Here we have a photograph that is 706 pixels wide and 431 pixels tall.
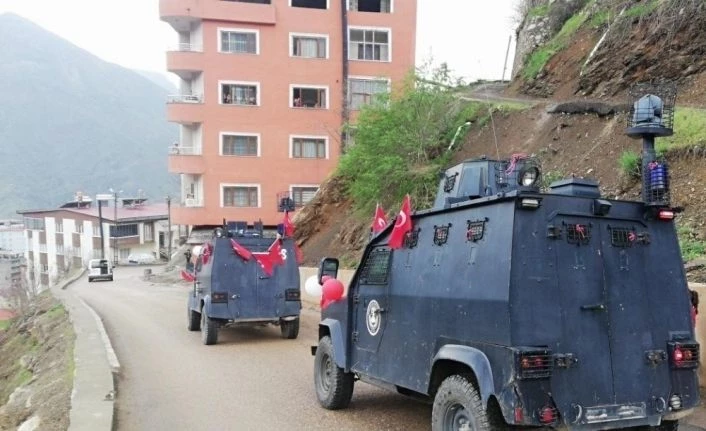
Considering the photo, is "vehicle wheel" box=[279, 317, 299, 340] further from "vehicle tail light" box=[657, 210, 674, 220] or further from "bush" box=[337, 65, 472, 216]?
"vehicle tail light" box=[657, 210, 674, 220]

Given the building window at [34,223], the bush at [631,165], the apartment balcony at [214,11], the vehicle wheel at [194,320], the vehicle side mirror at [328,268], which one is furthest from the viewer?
the building window at [34,223]

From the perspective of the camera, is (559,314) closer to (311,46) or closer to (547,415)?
(547,415)

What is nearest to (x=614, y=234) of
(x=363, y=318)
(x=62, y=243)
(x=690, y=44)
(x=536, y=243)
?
(x=536, y=243)

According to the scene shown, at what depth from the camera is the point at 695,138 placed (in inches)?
489

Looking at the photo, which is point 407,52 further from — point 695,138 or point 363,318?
point 363,318

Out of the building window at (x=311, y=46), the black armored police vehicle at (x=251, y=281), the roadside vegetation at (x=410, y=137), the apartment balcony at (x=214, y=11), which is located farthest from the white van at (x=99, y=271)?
the black armored police vehicle at (x=251, y=281)

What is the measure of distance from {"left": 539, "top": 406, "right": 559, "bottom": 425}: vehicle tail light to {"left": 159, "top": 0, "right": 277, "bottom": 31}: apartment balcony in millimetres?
40122

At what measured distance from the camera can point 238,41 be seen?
139 ft

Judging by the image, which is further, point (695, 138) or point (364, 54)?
point (364, 54)

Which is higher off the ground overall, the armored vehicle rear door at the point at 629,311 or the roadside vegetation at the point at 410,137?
the roadside vegetation at the point at 410,137

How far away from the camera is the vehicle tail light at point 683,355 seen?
512 centimetres

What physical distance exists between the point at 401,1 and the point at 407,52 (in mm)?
3347

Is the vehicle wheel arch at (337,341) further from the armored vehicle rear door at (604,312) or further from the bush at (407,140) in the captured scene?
the bush at (407,140)

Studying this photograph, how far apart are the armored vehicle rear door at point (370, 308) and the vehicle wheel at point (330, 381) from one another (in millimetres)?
450
